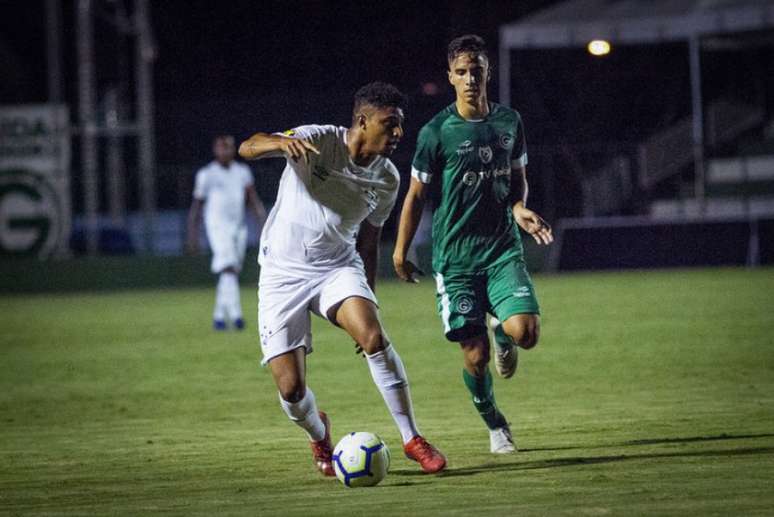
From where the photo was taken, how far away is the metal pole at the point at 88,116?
28969 mm

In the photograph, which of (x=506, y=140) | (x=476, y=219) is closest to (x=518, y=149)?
(x=506, y=140)

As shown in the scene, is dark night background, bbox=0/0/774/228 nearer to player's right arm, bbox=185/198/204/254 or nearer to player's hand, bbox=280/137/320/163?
player's right arm, bbox=185/198/204/254

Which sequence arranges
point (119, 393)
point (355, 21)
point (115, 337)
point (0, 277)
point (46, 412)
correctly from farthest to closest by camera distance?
point (355, 21)
point (0, 277)
point (115, 337)
point (119, 393)
point (46, 412)

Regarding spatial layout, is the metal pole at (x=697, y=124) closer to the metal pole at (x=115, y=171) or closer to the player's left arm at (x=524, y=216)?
the metal pole at (x=115, y=171)

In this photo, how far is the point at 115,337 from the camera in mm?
18406

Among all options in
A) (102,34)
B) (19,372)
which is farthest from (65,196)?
(19,372)

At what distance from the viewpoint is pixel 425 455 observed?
7.86 metres

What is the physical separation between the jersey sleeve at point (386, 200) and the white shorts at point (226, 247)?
10440mm

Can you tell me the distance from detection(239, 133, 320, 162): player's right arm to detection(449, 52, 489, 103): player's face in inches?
47.2

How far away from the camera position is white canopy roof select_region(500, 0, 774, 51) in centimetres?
3038

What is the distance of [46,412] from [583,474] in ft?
17.8

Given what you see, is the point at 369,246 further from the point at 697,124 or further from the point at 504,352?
the point at 697,124

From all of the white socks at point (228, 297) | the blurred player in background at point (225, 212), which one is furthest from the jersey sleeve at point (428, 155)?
the blurred player in background at point (225, 212)

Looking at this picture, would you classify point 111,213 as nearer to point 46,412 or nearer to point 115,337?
point 115,337
